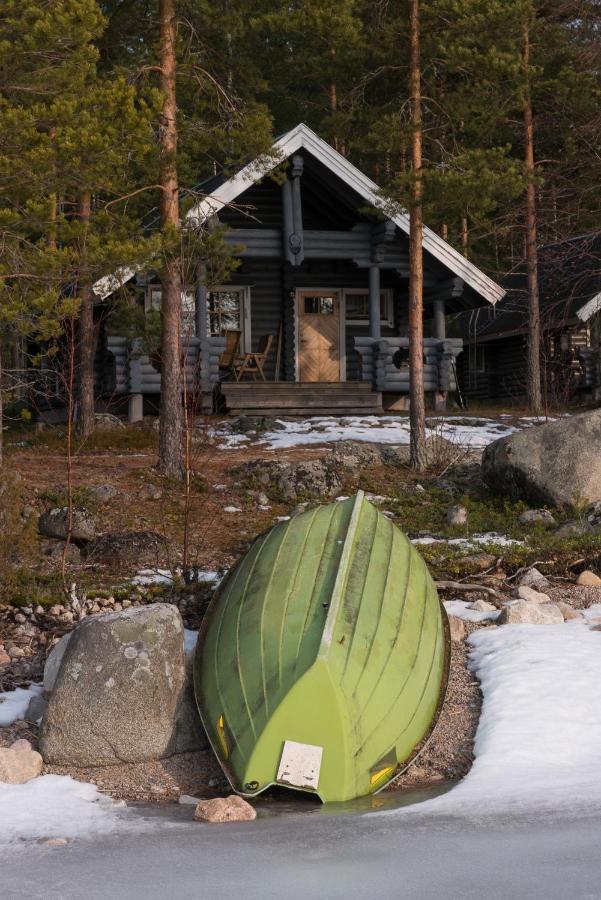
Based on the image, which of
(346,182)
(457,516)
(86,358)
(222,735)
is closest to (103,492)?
(457,516)

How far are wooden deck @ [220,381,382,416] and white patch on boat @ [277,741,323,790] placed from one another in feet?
45.9

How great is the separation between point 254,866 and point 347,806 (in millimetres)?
1123

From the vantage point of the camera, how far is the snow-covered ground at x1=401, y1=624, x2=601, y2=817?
499 centimetres

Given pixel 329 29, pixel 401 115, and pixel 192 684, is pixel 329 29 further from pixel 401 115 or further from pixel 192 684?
pixel 192 684

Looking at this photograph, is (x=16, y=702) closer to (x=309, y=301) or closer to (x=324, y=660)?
(x=324, y=660)

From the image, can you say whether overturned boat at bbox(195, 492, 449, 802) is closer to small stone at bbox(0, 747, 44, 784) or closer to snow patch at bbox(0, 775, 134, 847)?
snow patch at bbox(0, 775, 134, 847)

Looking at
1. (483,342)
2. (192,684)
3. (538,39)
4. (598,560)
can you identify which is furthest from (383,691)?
(483,342)

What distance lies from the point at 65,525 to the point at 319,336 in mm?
11874

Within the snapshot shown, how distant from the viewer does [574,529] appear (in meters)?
10.7

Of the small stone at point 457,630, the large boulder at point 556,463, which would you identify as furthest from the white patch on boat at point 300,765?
the large boulder at point 556,463

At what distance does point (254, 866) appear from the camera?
4.18 meters

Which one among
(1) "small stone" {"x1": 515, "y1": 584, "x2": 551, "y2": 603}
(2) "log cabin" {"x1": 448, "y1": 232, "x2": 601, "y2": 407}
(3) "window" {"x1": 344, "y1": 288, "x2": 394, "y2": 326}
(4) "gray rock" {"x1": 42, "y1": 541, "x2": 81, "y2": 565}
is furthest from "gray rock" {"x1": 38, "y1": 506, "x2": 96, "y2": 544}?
(2) "log cabin" {"x1": 448, "y1": 232, "x2": 601, "y2": 407}

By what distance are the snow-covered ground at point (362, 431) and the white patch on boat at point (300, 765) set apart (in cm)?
990

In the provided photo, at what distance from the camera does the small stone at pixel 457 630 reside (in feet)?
25.5
